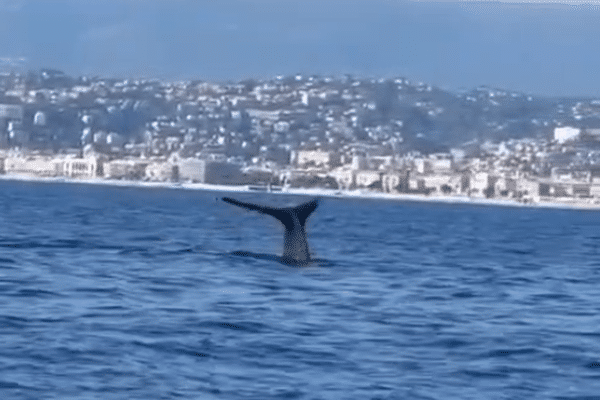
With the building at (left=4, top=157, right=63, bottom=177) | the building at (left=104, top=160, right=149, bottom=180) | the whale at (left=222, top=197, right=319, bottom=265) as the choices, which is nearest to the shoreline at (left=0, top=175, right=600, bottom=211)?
the building at (left=4, top=157, right=63, bottom=177)

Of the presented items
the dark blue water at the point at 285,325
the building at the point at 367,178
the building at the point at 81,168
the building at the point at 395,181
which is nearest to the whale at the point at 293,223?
the dark blue water at the point at 285,325

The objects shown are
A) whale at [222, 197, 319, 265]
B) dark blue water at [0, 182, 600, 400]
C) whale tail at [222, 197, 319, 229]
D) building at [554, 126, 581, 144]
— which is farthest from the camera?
building at [554, 126, 581, 144]

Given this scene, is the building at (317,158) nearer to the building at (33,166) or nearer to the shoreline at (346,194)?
the shoreline at (346,194)

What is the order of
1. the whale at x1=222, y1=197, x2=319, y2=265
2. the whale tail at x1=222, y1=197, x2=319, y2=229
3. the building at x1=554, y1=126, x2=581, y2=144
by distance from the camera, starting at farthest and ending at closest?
the building at x1=554, y1=126, x2=581, y2=144 < the whale tail at x1=222, y1=197, x2=319, y2=229 < the whale at x1=222, y1=197, x2=319, y2=265

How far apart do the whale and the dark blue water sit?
540 millimetres

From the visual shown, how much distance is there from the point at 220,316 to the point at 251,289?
4856 mm

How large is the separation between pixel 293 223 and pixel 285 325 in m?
8.64

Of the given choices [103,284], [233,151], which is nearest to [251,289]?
[103,284]

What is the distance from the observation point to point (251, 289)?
29016mm

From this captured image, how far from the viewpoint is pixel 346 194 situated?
454ft

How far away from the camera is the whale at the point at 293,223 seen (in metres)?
30.3

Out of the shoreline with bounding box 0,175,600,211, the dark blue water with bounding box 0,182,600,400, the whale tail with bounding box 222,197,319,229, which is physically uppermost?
the whale tail with bounding box 222,197,319,229

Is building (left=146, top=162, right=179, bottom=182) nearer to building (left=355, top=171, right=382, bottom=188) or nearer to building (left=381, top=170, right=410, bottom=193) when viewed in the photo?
building (left=355, top=171, right=382, bottom=188)

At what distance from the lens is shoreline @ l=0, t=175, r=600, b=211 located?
137 m
